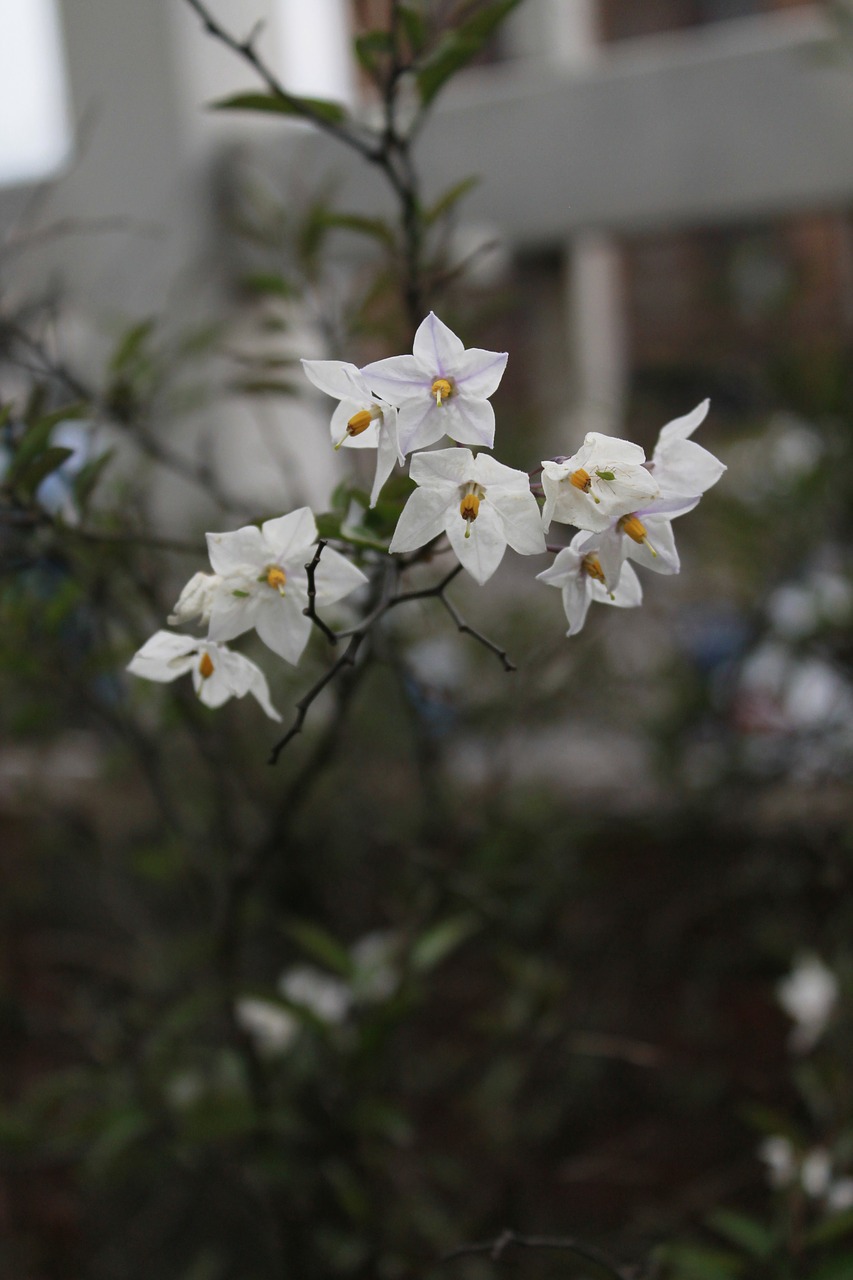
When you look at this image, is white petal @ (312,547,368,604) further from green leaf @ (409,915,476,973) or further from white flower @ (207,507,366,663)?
green leaf @ (409,915,476,973)

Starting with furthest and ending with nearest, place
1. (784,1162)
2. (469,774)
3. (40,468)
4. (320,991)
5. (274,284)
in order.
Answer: (469,774) < (320,991) < (274,284) < (784,1162) < (40,468)

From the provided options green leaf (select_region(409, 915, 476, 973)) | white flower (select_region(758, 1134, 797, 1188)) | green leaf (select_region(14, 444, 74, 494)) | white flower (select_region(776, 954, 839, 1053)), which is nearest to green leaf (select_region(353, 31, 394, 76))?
green leaf (select_region(14, 444, 74, 494))

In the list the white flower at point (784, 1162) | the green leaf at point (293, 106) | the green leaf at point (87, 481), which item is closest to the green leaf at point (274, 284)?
the green leaf at point (293, 106)

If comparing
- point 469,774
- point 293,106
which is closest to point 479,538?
point 293,106

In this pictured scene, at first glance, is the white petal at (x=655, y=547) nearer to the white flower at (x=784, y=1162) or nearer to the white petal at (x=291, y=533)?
the white petal at (x=291, y=533)

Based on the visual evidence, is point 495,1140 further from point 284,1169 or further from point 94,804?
point 94,804

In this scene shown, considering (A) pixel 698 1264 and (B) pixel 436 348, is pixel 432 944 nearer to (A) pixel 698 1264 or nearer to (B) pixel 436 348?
(A) pixel 698 1264

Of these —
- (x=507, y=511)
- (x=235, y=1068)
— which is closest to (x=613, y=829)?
(x=235, y=1068)
